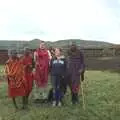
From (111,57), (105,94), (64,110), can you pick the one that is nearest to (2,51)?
(111,57)

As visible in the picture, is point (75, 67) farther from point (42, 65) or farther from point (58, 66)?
point (42, 65)

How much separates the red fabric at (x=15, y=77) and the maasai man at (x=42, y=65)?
106 centimetres

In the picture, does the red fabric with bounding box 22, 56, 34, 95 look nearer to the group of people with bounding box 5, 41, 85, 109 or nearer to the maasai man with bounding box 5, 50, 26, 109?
the group of people with bounding box 5, 41, 85, 109

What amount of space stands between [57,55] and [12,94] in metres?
1.86

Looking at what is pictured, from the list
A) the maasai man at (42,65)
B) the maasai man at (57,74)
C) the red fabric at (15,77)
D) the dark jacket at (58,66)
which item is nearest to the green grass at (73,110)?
the maasai man at (57,74)

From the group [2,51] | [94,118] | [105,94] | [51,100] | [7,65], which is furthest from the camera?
[2,51]

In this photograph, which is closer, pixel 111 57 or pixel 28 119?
pixel 28 119

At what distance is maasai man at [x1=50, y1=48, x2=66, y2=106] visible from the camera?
53.1 feet

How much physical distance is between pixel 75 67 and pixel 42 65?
1261mm

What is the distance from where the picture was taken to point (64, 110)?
15344 millimetres

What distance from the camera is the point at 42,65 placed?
17.0m

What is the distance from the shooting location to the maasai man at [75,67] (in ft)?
53.2

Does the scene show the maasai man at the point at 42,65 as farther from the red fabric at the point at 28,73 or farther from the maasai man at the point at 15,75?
the maasai man at the point at 15,75

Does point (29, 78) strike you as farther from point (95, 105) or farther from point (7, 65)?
point (95, 105)
